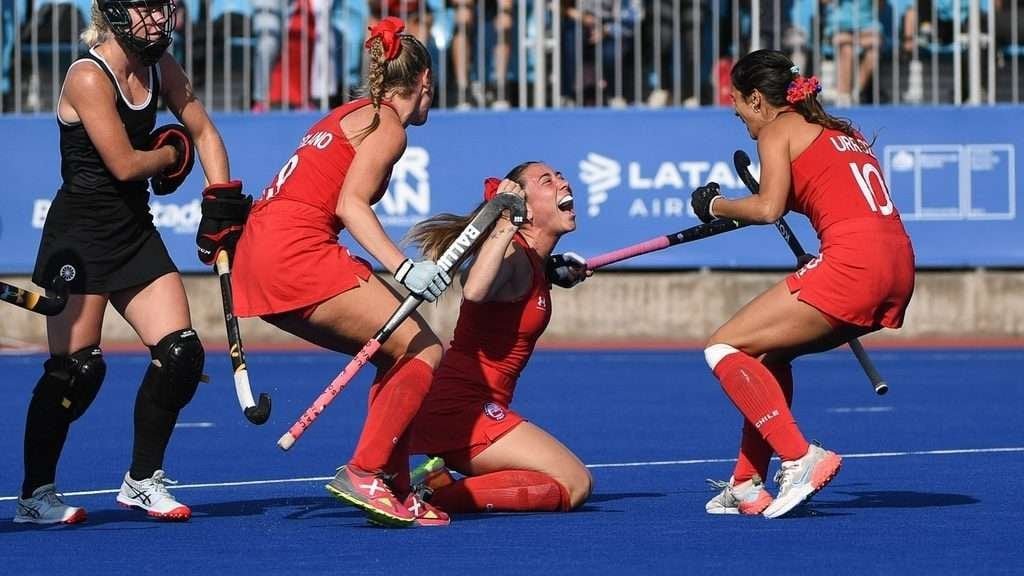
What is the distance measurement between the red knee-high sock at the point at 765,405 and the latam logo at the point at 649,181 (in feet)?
32.0

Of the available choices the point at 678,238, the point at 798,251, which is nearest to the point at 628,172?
the point at 678,238

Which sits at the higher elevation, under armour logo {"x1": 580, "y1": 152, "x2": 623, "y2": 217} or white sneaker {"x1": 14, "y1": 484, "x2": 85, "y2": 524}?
under armour logo {"x1": 580, "y1": 152, "x2": 623, "y2": 217}

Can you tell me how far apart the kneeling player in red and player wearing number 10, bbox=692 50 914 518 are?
2.11 ft

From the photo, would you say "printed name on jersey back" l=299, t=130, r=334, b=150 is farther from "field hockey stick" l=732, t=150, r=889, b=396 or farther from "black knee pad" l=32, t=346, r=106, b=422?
"field hockey stick" l=732, t=150, r=889, b=396

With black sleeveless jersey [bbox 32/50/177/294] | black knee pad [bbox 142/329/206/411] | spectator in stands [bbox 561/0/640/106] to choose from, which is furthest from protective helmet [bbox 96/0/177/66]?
spectator in stands [bbox 561/0/640/106]

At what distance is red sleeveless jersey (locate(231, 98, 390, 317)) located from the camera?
6957 mm

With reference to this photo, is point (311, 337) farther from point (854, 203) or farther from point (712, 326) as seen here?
point (712, 326)

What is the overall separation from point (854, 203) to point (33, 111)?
11536mm

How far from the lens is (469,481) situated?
7508mm

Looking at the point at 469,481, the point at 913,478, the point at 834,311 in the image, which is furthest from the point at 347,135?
the point at 913,478

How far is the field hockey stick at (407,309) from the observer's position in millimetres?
6875

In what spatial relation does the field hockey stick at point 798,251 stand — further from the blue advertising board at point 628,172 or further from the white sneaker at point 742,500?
the blue advertising board at point 628,172

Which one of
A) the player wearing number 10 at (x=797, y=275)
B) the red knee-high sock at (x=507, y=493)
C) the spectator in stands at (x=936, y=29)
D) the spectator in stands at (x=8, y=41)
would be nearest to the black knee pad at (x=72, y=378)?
the red knee-high sock at (x=507, y=493)

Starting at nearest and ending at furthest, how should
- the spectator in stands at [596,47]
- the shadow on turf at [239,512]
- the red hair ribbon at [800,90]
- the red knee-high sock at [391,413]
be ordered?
the red knee-high sock at [391,413], the shadow on turf at [239,512], the red hair ribbon at [800,90], the spectator in stands at [596,47]
